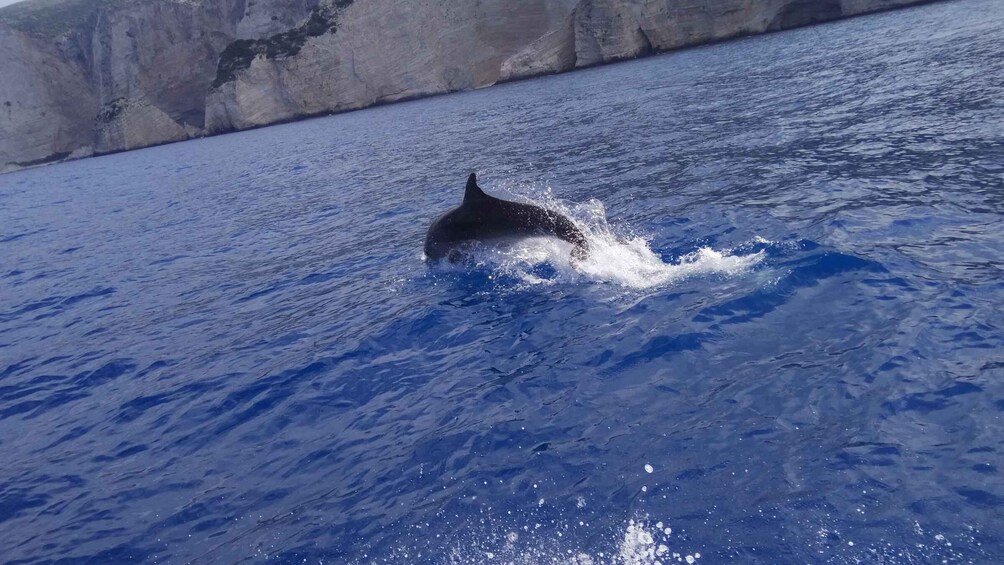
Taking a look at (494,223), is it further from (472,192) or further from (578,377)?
(578,377)

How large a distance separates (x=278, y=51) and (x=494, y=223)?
70.8 m

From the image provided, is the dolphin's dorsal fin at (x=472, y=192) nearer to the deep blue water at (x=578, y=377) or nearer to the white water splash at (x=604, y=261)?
the white water splash at (x=604, y=261)

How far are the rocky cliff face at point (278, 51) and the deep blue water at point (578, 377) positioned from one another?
42677 mm

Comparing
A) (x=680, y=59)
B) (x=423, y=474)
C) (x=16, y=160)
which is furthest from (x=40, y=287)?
(x=16, y=160)

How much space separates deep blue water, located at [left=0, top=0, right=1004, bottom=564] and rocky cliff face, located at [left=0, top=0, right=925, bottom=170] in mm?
42677

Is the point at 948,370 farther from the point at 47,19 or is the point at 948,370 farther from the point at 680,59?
the point at 47,19

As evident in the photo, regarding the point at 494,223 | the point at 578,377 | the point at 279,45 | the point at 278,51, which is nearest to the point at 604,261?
the point at 494,223

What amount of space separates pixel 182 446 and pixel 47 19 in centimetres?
11856

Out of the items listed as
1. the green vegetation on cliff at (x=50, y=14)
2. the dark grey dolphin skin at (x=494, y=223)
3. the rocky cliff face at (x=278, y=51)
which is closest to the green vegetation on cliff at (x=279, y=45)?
the rocky cliff face at (x=278, y=51)

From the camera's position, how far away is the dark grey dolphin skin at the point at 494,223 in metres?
10.9

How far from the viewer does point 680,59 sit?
47094 mm

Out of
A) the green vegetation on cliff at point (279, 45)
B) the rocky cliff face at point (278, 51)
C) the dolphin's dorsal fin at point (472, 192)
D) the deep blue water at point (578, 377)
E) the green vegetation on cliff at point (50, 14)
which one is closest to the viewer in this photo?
the deep blue water at point (578, 377)

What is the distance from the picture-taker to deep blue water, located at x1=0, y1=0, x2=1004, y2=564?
5.18m

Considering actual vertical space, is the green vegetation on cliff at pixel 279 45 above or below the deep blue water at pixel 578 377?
above
